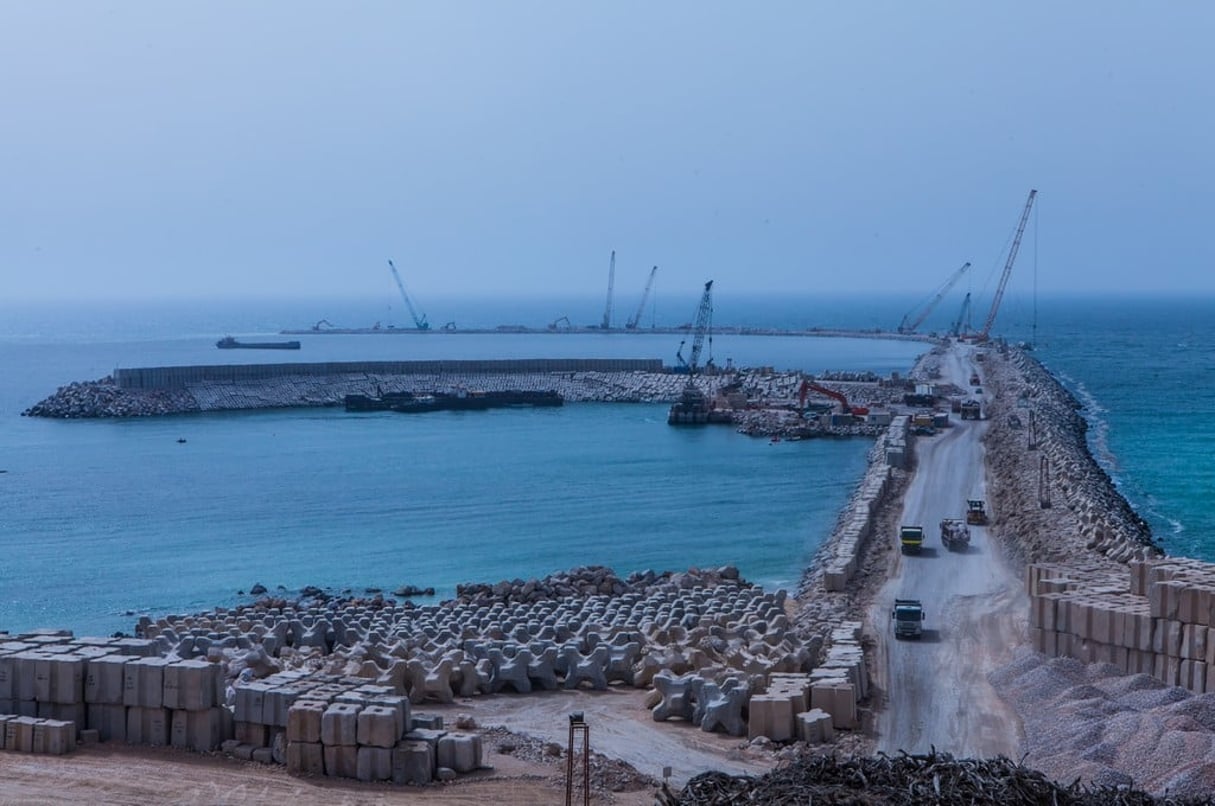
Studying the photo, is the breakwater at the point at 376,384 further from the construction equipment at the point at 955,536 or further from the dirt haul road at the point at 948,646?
the dirt haul road at the point at 948,646

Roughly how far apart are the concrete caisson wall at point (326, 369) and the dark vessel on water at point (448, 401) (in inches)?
215

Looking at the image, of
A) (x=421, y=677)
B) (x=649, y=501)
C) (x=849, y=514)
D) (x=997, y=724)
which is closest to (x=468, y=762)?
(x=421, y=677)

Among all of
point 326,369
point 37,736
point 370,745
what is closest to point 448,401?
point 326,369

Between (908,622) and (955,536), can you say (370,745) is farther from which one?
(955,536)

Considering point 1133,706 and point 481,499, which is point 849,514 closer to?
point 481,499

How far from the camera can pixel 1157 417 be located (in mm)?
58594

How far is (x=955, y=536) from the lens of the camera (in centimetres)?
2559

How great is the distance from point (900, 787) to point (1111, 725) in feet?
14.6

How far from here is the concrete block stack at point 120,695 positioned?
12133 millimetres

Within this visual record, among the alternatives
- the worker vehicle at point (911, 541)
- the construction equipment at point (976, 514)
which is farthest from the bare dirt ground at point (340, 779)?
the construction equipment at point (976, 514)

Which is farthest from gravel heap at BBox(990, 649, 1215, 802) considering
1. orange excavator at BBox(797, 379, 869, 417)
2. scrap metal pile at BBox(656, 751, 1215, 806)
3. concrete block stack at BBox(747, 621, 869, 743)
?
orange excavator at BBox(797, 379, 869, 417)

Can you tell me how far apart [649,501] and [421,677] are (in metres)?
21.9

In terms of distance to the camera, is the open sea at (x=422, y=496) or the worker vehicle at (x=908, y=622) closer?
the worker vehicle at (x=908, y=622)

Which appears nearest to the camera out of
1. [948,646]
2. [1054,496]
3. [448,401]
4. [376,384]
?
[948,646]
